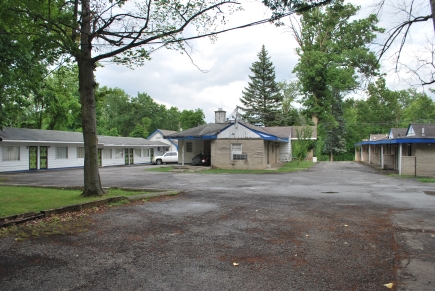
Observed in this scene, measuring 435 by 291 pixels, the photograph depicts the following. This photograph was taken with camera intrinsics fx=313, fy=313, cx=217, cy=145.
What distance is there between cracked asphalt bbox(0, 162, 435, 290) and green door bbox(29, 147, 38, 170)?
2254 cm

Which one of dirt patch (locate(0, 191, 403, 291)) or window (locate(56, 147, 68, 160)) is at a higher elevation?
window (locate(56, 147, 68, 160))

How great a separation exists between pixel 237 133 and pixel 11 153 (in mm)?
18679

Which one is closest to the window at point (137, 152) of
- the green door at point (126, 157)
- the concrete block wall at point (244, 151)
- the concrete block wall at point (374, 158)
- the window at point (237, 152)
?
the green door at point (126, 157)

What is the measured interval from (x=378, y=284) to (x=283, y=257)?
1375 millimetres

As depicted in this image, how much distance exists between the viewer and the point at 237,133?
1054 inches

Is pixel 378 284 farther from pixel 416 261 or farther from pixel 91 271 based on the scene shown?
pixel 91 271

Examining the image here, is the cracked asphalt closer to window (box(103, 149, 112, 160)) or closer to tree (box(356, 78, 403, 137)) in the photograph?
window (box(103, 149, 112, 160))

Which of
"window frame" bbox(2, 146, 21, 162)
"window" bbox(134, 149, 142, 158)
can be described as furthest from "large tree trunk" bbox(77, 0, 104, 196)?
"window" bbox(134, 149, 142, 158)

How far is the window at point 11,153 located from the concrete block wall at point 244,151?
16.3m

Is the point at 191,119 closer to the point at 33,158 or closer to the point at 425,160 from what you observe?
the point at 33,158

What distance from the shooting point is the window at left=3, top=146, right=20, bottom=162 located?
→ 2519 centimetres

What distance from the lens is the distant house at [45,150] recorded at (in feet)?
83.0

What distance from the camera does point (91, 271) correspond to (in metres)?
4.26

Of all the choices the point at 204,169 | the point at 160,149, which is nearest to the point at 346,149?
the point at 160,149
